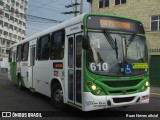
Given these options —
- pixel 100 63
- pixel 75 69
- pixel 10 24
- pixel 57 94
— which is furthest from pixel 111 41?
pixel 10 24

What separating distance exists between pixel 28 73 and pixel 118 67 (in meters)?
7.23

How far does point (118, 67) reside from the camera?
8578 millimetres

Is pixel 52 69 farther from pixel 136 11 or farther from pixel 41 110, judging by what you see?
pixel 136 11

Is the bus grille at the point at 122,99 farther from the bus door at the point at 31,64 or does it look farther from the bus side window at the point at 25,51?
the bus side window at the point at 25,51

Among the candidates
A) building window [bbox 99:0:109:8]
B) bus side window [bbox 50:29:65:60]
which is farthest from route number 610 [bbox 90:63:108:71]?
building window [bbox 99:0:109:8]

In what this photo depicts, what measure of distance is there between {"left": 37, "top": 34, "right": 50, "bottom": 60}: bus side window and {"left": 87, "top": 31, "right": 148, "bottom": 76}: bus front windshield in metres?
3.48

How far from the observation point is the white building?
89938 mm

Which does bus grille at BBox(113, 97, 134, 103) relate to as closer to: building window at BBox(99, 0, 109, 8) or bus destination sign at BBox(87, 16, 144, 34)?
bus destination sign at BBox(87, 16, 144, 34)

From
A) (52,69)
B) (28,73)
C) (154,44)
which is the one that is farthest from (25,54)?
(154,44)

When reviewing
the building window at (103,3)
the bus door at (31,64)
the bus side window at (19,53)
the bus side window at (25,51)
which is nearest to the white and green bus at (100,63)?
the bus door at (31,64)

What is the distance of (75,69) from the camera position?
8.95m

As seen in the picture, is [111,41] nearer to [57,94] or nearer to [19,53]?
[57,94]

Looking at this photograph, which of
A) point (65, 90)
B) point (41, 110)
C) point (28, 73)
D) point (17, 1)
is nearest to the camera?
point (65, 90)

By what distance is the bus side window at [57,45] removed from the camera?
1004cm
